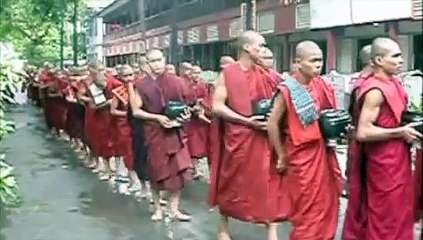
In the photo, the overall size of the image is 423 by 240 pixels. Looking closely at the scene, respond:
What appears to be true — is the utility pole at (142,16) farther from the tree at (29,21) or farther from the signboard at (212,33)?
the tree at (29,21)

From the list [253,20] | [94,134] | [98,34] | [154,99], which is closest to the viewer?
[154,99]

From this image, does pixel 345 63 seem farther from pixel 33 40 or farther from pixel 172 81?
pixel 33 40

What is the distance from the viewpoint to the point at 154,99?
26.9 feet

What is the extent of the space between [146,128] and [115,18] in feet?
48.4

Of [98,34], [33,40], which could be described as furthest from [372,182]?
[98,34]

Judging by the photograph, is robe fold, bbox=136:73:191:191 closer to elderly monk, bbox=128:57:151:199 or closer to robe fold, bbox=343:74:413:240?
elderly monk, bbox=128:57:151:199

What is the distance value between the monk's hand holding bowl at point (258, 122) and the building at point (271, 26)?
1.05 meters

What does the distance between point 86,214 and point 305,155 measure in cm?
379

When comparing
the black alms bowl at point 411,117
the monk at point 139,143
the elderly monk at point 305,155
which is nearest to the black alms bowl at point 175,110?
the monk at point 139,143

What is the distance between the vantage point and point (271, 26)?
13445 millimetres

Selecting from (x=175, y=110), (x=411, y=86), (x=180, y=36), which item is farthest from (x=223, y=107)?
(x=180, y=36)

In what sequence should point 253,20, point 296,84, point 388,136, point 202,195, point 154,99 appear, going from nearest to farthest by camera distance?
point 388,136, point 296,84, point 154,99, point 202,195, point 253,20

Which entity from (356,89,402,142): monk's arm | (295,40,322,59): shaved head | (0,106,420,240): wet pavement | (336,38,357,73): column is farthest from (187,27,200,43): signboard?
(356,89,402,142): monk's arm

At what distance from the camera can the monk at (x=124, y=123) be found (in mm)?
10539
